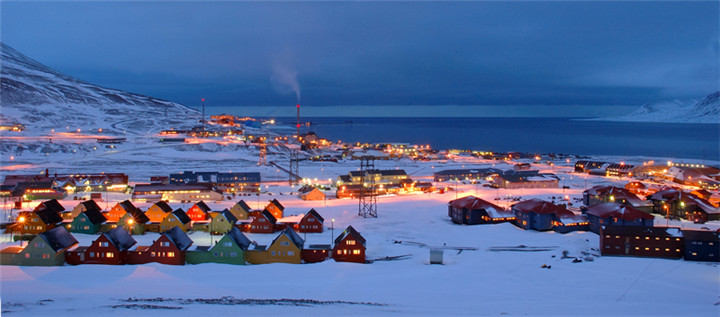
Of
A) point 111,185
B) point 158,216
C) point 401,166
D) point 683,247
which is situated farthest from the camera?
point 401,166

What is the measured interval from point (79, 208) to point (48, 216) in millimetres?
1616

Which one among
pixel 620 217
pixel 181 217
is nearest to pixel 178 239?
pixel 181 217

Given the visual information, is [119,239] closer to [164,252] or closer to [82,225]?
[164,252]

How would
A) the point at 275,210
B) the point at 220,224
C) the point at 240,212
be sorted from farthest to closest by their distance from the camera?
the point at 275,210 < the point at 240,212 < the point at 220,224

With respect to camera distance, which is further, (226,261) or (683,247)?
(683,247)

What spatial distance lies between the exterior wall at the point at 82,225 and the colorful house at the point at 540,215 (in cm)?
2007

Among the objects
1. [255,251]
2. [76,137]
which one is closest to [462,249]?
[255,251]

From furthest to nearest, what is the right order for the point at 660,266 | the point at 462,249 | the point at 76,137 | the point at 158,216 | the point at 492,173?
the point at 76,137 < the point at 492,173 < the point at 158,216 < the point at 462,249 < the point at 660,266

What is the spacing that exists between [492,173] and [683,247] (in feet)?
85.1

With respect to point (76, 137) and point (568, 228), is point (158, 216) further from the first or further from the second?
point (76, 137)

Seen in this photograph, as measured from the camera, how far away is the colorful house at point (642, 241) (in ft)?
61.4

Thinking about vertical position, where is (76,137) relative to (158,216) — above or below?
above

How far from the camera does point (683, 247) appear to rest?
1869 cm

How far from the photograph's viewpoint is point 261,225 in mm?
22703
